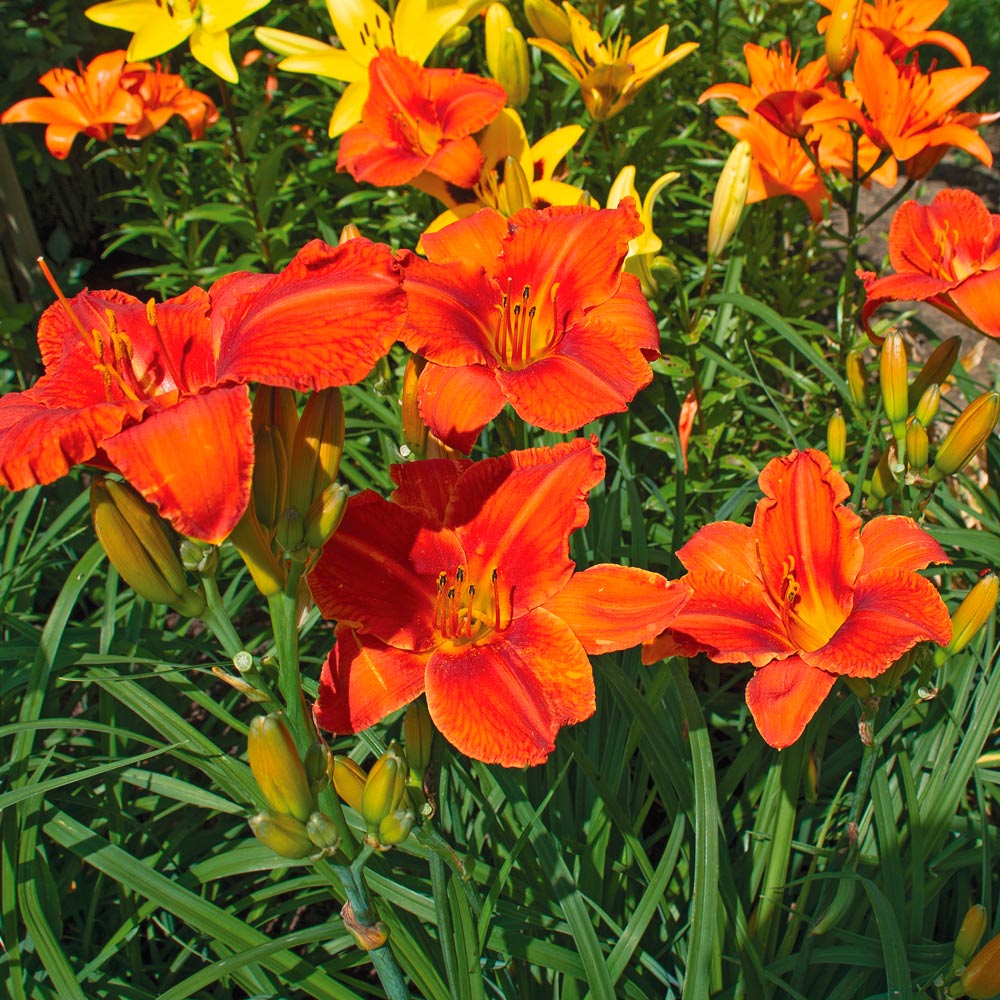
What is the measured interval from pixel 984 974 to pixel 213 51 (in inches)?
83.9

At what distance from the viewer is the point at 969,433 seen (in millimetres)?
1219

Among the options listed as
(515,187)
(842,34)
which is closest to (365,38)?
(515,187)

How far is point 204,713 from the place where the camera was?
2.14 m

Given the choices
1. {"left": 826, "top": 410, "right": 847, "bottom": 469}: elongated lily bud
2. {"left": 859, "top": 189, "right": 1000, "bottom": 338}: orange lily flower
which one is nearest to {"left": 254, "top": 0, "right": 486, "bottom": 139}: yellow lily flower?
{"left": 859, "top": 189, "right": 1000, "bottom": 338}: orange lily flower

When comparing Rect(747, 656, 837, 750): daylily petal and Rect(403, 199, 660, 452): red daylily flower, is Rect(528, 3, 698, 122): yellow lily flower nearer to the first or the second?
Rect(403, 199, 660, 452): red daylily flower

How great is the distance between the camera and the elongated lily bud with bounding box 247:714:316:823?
0.81m

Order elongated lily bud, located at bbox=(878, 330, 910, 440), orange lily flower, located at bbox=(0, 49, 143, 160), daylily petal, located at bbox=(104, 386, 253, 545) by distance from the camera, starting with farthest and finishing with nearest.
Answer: orange lily flower, located at bbox=(0, 49, 143, 160)
elongated lily bud, located at bbox=(878, 330, 910, 440)
daylily petal, located at bbox=(104, 386, 253, 545)

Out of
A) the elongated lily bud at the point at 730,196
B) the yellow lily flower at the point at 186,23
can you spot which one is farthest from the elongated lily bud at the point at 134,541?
the yellow lily flower at the point at 186,23

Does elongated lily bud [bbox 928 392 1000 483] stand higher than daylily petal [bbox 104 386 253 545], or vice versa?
daylily petal [bbox 104 386 253 545]

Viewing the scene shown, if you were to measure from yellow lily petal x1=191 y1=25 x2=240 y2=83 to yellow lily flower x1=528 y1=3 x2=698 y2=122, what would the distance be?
0.66 metres

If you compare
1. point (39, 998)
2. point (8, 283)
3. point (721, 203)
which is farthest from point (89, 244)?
point (39, 998)

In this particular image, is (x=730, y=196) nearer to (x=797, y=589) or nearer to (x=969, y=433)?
(x=969, y=433)

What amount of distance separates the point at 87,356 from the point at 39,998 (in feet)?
3.09

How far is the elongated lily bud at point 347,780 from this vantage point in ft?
3.12
